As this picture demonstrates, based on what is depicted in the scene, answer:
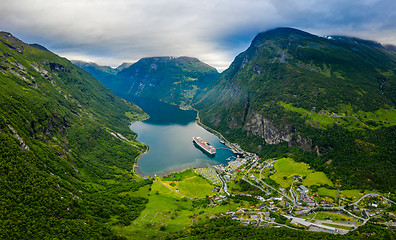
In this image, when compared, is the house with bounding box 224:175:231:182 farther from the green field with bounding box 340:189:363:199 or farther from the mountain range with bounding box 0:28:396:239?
the green field with bounding box 340:189:363:199

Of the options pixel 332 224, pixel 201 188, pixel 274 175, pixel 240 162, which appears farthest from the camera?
pixel 240 162

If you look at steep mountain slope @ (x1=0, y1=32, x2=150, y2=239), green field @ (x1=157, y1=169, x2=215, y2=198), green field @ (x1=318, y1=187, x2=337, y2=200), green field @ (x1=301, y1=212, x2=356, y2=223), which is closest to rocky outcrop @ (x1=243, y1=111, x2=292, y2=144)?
green field @ (x1=318, y1=187, x2=337, y2=200)

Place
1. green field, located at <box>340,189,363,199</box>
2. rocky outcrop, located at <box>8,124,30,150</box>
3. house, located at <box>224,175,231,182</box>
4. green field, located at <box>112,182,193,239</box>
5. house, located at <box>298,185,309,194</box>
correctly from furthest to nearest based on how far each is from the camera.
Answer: house, located at <box>224,175,231,182</box> < house, located at <box>298,185,309,194</box> < green field, located at <box>340,189,363,199</box> < rocky outcrop, located at <box>8,124,30,150</box> < green field, located at <box>112,182,193,239</box>

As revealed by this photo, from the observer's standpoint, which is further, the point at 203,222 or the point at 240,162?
the point at 240,162

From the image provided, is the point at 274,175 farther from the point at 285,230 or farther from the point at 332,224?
the point at 285,230

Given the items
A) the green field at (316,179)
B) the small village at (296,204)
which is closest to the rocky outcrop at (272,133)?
the green field at (316,179)

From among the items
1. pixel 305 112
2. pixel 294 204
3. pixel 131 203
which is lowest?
pixel 131 203

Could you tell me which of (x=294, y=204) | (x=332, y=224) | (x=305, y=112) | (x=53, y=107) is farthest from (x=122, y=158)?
(x=305, y=112)
